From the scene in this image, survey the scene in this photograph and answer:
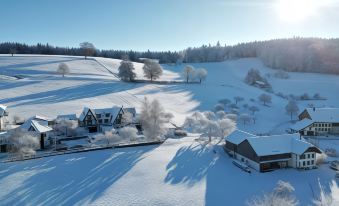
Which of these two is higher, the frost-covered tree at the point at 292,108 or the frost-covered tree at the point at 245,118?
the frost-covered tree at the point at 292,108

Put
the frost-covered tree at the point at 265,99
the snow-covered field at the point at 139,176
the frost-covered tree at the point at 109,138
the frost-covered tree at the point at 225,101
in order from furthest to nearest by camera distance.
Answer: the frost-covered tree at the point at 265,99
the frost-covered tree at the point at 225,101
the frost-covered tree at the point at 109,138
the snow-covered field at the point at 139,176

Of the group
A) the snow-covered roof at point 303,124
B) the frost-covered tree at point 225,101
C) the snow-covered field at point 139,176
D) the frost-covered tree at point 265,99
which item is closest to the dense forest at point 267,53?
the frost-covered tree at point 265,99

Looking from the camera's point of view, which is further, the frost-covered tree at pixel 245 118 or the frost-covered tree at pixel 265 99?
the frost-covered tree at pixel 265 99

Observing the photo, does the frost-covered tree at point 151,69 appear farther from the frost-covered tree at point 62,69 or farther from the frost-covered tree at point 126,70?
the frost-covered tree at point 62,69

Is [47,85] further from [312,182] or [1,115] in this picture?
[312,182]

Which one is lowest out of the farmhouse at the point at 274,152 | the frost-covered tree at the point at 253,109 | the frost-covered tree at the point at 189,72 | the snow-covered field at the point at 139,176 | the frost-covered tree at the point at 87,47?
the snow-covered field at the point at 139,176

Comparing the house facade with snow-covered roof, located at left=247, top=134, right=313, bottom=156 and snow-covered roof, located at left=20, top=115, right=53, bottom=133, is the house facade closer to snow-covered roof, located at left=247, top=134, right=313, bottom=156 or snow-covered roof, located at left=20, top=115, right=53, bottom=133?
snow-covered roof, located at left=20, top=115, right=53, bottom=133
